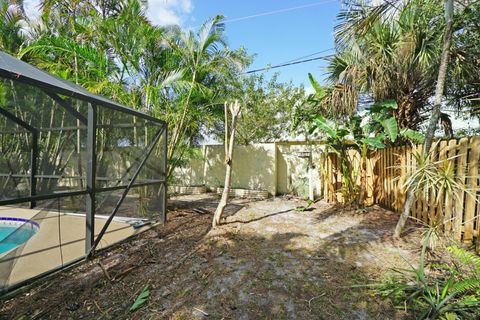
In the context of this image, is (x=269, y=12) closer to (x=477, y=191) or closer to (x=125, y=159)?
(x=125, y=159)

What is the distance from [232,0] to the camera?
Result: 27.3ft

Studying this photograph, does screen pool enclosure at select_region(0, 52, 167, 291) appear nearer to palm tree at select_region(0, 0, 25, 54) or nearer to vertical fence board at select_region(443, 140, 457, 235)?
palm tree at select_region(0, 0, 25, 54)

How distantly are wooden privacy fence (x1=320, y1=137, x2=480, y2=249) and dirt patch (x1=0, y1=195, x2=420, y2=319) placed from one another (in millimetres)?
590

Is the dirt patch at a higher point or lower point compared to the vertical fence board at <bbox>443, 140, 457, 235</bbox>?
lower

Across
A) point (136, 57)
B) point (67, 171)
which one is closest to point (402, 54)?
point (136, 57)

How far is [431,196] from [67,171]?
6499mm

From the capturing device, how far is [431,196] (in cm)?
405

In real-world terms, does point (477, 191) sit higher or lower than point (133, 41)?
lower

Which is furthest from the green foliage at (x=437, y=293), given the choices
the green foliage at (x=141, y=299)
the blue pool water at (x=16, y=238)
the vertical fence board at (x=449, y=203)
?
the blue pool water at (x=16, y=238)

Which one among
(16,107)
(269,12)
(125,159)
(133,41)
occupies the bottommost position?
(125,159)

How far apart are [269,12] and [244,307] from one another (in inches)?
433

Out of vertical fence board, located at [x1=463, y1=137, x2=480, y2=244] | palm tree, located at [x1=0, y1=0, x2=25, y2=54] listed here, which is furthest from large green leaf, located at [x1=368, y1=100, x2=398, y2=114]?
palm tree, located at [x1=0, y1=0, x2=25, y2=54]

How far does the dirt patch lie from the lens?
2291 millimetres

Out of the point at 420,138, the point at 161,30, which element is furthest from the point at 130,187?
the point at 420,138
